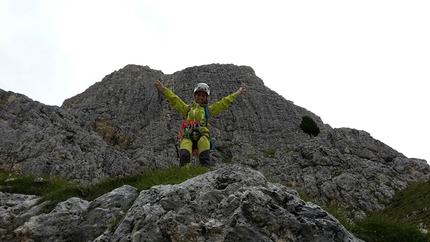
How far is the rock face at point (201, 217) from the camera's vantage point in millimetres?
6117

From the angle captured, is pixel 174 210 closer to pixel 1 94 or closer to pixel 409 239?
pixel 409 239

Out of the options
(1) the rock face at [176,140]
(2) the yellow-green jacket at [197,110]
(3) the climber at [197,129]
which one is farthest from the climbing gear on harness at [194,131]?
(1) the rock face at [176,140]

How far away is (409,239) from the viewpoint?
7.95 m

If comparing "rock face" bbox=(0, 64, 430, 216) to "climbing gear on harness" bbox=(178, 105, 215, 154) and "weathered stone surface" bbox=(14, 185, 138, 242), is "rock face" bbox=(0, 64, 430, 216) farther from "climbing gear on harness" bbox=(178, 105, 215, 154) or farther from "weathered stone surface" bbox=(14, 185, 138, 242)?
"weathered stone surface" bbox=(14, 185, 138, 242)

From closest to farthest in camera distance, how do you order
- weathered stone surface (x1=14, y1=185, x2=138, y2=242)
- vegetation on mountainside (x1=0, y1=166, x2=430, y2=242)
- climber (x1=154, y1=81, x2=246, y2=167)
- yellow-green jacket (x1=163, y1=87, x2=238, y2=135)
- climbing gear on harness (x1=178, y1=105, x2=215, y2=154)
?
weathered stone surface (x1=14, y1=185, x2=138, y2=242) < vegetation on mountainside (x1=0, y1=166, x2=430, y2=242) < climber (x1=154, y1=81, x2=246, y2=167) < climbing gear on harness (x1=178, y1=105, x2=215, y2=154) < yellow-green jacket (x1=163, y1=87, x2=238, y2=135)

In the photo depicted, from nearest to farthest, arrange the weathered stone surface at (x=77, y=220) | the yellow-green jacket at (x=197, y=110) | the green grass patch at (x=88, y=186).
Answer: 1. the weathered stone surface at (x=77, y=220)
2. the green grass patch at (x=88, y=186)
3. the yellow-green jacket at (x=197, y=110)

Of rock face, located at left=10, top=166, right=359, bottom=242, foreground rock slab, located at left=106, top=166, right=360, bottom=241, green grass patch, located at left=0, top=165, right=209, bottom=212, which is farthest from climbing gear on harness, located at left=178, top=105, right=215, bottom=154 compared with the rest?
foreground rock slab, located at left=106, top=166, right=360, bottom=241

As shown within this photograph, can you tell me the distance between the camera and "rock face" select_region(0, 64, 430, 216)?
36.2 metres

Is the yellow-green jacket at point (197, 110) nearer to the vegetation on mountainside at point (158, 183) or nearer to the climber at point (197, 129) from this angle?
the climber at point (197, 129)

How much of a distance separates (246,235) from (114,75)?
343 feet

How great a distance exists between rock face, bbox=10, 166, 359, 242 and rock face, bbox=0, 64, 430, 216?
368 centimetres

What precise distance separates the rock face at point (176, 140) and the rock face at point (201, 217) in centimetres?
368

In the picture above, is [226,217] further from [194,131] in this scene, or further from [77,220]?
[194,131]

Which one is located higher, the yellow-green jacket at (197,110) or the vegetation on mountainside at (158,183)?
the yellow-green jacket at (197,110)
